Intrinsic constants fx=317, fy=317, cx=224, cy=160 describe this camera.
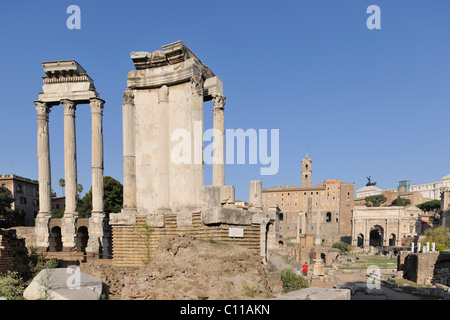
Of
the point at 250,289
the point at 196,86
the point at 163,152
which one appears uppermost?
the point at 196,86

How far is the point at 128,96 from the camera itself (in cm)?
1146

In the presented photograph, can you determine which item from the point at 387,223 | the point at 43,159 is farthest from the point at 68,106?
the point at 387,223

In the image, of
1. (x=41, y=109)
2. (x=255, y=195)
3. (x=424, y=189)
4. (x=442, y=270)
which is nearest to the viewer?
(x=255, y=195)

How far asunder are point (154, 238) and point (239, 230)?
9.93 ft

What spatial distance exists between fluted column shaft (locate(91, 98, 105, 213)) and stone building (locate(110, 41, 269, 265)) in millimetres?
15360

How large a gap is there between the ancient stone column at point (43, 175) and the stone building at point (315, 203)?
8001cm

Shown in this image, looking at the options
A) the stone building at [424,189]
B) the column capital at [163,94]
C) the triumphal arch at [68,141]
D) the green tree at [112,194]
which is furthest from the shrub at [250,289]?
the stone building at [424,189]

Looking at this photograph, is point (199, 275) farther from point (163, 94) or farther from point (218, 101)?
point (218, 101)

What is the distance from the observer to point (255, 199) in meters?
11.5

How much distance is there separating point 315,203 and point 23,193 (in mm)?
85924

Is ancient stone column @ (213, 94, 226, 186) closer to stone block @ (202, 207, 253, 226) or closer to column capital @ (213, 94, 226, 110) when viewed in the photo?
column capital @ (213, 94, 226, 110)

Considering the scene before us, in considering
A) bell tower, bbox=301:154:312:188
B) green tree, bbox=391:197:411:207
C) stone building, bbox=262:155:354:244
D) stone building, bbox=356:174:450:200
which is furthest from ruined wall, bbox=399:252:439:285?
stone building, bbox=356:174:450:200

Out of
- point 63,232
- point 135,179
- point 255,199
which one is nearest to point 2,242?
point 135,179
